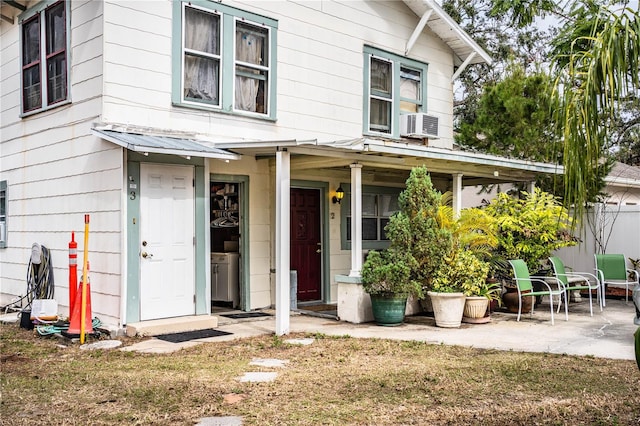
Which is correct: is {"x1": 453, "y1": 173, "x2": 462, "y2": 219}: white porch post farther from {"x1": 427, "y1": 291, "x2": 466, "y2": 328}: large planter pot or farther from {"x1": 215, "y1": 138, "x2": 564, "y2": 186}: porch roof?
{"x1": 427, "y1": 291, "x2": 466, "y2": 328}: large planter pot

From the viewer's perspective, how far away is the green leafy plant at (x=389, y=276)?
8844 mm

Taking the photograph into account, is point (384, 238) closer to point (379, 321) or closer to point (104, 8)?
point (379, 321)

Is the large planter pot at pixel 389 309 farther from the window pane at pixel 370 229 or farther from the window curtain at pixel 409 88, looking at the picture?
the window curtain at pixel 409 88

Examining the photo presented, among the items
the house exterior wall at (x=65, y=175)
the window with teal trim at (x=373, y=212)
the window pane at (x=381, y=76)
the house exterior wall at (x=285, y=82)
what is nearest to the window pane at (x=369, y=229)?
the window with teal trim at (x=373, y=212)

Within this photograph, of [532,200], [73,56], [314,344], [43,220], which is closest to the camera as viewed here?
[314,344]

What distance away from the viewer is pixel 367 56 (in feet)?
38.1

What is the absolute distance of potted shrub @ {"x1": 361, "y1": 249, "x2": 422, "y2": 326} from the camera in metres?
8.86

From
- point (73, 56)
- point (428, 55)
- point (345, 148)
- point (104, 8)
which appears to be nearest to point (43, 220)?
point (73, 56)

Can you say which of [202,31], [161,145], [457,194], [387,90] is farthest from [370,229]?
[161,145]

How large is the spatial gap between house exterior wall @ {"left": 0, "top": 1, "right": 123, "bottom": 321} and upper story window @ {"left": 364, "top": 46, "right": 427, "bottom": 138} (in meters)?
5.00

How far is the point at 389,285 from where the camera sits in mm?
8953

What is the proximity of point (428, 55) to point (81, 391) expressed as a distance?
9.67 metres

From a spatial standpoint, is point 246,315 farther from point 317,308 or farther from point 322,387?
point 322,387

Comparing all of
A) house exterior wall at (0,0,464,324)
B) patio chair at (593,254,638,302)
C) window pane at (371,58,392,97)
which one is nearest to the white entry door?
house exterior wall at (0,0,464,324)
